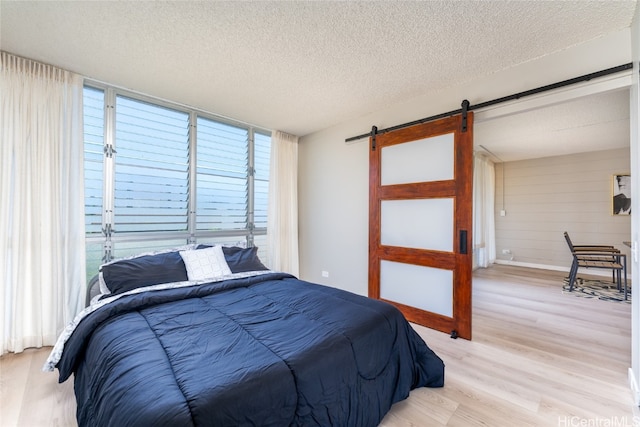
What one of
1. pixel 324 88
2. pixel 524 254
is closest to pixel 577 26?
pixel 324 88

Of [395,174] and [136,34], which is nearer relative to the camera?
[136,34]

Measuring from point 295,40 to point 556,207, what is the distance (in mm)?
6620

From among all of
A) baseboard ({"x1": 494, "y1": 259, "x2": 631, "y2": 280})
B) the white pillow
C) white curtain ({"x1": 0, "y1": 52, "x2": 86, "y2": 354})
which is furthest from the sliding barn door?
baseboard ({"x1": 494, "y1": 259, "x2": 631, "y2": 280})

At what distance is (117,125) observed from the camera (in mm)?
2871

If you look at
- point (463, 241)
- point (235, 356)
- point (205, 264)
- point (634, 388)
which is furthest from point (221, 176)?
point (634, 388)

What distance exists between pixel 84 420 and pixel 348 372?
4.31 ft

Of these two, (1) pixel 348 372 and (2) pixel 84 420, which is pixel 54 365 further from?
(1) pixel 348 372

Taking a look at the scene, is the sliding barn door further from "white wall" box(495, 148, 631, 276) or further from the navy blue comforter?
"white wall" box(495, 148, 631, 276)

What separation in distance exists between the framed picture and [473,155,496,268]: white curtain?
6.58 ft

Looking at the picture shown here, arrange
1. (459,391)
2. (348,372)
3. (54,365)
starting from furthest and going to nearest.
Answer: (459,391) → (54,365) → (348,372)

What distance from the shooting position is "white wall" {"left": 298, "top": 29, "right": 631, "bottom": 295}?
217cm

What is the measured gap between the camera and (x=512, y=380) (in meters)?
1.99

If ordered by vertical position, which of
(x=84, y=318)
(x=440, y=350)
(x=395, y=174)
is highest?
(x=395, y=174)

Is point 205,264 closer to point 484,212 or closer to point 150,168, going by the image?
point 150,168
